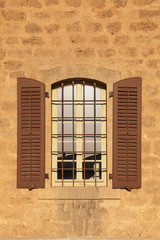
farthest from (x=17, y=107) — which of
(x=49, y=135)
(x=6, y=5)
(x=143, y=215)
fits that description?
(x=143, y=215)

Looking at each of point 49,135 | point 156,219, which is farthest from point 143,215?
point 49,135

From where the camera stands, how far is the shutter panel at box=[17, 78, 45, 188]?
510 cm

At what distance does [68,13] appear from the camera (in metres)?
5.19

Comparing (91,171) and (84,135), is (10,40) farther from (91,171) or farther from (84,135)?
(91,171)

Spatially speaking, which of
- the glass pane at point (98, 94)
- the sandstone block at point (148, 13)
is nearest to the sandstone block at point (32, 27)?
the glass pane at point (98, 94)

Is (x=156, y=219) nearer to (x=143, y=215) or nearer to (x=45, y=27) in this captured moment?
(x=143, y=215)

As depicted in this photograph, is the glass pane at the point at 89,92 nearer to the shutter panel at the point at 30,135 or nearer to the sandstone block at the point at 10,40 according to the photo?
the shutter panel at the point at 30,135

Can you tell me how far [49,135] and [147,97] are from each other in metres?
1.66

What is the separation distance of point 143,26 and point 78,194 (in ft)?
9.32

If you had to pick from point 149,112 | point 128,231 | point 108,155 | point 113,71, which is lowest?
point 128,231

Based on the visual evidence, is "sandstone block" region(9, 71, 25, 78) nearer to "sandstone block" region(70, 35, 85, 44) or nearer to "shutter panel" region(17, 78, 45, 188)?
"shutter panel" region(17, 78, 45, 188)

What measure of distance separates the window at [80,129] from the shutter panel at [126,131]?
27 centimetres

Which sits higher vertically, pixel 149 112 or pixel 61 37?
pixel 61 37

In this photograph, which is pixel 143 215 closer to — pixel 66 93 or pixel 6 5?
pixel 66 93
